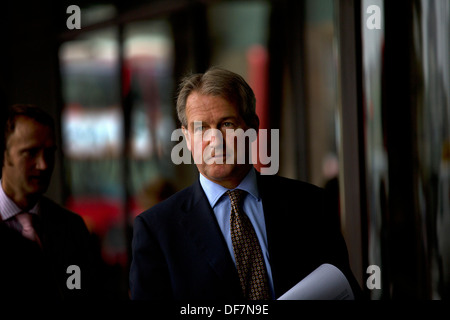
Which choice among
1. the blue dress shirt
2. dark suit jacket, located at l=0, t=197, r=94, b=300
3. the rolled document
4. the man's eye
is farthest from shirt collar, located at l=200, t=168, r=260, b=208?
dark suit jacket, located at l=0, t=197, r=94, b=300

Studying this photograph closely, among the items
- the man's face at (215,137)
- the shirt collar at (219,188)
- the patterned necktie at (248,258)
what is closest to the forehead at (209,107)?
the man's face at (215,137)

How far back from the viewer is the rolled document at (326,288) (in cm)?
172

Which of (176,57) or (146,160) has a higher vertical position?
(176,57)

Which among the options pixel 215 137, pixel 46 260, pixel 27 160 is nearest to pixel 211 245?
pixel 215 137

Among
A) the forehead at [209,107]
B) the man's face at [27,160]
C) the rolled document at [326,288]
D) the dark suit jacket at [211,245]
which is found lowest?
the rolled document at [326,288]

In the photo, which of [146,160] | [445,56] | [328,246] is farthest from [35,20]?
[445,56]

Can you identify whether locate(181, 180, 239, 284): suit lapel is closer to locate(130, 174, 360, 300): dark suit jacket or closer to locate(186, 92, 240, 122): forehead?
locate(130, 174, 360, 300): dark suit jacket

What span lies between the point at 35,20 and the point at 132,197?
0.90 m

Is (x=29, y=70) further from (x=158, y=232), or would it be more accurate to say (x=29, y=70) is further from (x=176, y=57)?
(x=158, y=232)

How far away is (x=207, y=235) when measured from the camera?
1.84 meters

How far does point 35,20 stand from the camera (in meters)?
2.21

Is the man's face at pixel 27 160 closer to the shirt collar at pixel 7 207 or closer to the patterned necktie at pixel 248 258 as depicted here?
the shirt collar at pixel 7 207

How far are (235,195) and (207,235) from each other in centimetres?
19

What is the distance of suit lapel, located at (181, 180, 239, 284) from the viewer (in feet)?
5.94
